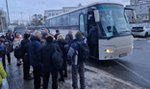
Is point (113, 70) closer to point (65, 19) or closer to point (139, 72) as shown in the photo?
point (139, 72)

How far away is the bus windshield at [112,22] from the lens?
13.4m

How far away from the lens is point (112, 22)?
44.3 feet

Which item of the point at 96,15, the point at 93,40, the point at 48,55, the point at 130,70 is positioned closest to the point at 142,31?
the point at 93,40

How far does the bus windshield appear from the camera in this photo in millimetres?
13367

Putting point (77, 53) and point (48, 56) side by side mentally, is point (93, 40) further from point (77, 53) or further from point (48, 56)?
point (48, 56)

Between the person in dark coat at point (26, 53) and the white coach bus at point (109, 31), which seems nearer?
the person in dark coat at point (26, 53)

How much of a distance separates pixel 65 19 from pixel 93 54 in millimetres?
7680

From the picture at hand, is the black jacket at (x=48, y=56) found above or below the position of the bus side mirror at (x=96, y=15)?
below

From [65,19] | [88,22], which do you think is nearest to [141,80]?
[88,22]

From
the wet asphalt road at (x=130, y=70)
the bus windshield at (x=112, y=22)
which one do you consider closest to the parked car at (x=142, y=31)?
the wet asphalt road at (x=130, y=70)

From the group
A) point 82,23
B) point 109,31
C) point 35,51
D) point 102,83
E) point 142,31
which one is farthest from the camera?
point 142,31

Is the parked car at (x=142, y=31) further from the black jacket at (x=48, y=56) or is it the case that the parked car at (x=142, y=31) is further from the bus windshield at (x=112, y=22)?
the black jacket at (x=48, y=56)

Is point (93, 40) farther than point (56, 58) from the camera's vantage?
Yes

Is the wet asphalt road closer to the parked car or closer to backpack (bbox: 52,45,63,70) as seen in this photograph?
backpack (bbox: 52,45,63,70)
